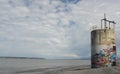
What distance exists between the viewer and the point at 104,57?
4284 centimetres

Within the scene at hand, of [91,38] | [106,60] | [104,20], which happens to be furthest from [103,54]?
[104,20]

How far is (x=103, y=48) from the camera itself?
1688 inches

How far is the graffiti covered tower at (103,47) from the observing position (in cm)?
4288

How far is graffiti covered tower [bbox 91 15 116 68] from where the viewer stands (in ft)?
141

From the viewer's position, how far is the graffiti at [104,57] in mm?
42891

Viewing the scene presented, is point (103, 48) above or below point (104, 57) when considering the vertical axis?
above

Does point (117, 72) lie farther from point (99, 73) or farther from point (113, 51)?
point (113, 51)

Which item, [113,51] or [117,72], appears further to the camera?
[113,51]

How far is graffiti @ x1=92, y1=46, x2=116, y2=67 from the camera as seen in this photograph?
141ft

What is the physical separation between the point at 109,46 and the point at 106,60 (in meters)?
2.65

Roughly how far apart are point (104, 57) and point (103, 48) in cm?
166

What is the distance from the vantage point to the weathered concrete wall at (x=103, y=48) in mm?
42875

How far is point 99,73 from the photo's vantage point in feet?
115

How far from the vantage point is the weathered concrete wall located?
141 ft
